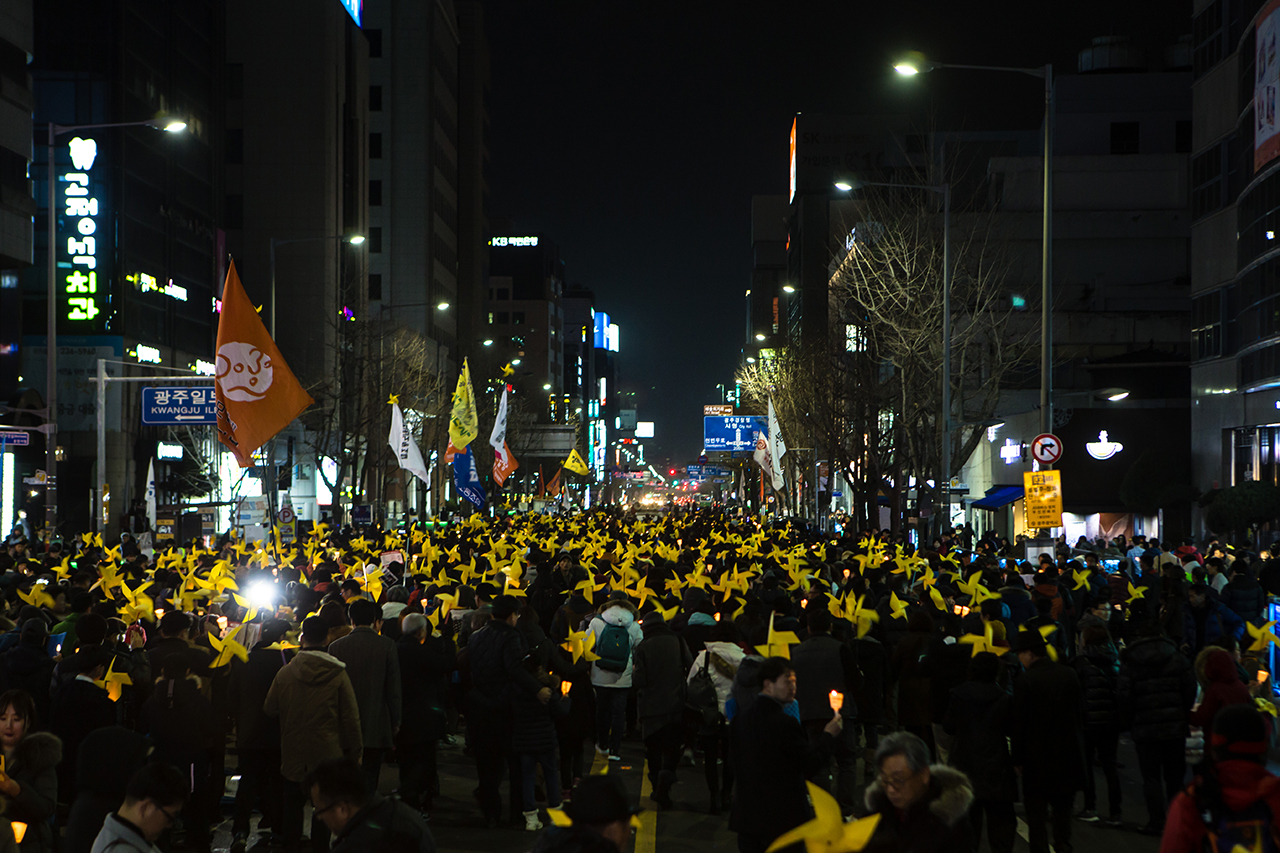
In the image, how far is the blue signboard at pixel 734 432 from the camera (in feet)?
218

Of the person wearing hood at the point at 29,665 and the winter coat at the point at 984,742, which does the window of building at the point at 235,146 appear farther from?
the winter coat at the point at 984,742

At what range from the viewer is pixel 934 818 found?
16.8 ft

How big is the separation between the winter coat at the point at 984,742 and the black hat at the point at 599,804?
438 centimetres

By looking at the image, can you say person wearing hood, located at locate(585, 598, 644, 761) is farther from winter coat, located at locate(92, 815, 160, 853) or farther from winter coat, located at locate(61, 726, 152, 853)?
winter coat, located at locate(92, 815, 160, 853)

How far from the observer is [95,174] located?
44781mm

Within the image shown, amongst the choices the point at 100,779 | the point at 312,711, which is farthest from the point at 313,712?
the point at 100,779

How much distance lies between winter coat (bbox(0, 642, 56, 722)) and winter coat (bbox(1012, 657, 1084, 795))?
6375 mm

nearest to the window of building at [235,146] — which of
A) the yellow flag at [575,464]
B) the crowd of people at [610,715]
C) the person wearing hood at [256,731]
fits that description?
the yellow flag at [575,464]

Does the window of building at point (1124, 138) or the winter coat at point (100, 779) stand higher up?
the window of building at point (1124, 138)

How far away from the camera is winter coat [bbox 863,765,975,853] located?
16.6 ft

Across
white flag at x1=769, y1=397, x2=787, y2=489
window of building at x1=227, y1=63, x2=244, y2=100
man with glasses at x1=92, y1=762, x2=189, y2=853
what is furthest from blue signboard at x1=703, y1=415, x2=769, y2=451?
man with glasses at x1=92, y1=762, x2=189, y2=853

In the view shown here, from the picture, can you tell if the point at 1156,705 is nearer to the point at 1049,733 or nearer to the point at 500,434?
the point at 1049,733

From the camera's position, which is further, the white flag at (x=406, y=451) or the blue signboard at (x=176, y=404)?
the blue signboard at (x=176, y=404)

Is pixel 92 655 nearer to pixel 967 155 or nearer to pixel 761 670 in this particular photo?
pixel 761 670
